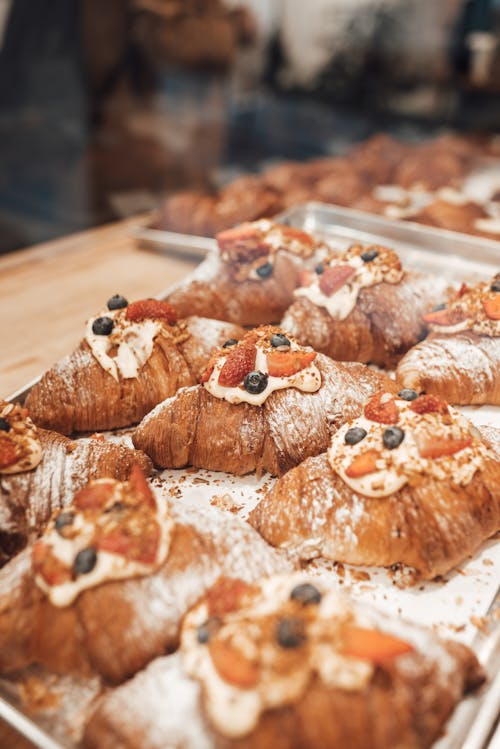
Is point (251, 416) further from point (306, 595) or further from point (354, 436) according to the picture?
point (306, 595)

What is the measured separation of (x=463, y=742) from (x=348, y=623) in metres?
0.39

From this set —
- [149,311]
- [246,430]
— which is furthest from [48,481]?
[149,311]

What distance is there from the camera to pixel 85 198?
4750 mm

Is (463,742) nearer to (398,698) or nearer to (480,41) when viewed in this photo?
(398,698)

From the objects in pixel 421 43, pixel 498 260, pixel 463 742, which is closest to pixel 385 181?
pixel 421 43

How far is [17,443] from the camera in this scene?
216 cm

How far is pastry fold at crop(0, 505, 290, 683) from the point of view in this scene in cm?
169

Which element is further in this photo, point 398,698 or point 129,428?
point 129,428

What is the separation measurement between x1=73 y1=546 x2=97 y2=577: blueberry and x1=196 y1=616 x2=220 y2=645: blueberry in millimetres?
322

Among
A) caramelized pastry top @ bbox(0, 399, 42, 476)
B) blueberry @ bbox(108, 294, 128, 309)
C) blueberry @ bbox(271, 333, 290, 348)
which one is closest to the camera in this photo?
caramelized pastry top @ bbox(0, 399, 42, 476)

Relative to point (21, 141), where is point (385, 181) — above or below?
below

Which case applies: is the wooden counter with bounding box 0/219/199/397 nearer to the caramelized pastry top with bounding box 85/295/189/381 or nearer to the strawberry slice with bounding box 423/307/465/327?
the caramelized pastry top with bounding box 85/295/189/381

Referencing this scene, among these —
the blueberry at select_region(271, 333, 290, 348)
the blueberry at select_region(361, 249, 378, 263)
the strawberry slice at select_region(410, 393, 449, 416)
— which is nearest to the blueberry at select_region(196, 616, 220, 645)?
the strawberry slice at select_region(410, 393, 449, 416)

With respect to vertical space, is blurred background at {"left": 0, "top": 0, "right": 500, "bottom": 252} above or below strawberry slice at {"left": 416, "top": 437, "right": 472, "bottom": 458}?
above
